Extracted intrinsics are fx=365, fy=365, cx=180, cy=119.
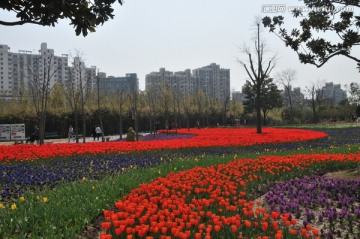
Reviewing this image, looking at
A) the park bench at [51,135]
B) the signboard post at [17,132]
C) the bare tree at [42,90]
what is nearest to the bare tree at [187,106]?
the park bench at [51,135]

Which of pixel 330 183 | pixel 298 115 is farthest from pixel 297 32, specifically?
pixel 298 115

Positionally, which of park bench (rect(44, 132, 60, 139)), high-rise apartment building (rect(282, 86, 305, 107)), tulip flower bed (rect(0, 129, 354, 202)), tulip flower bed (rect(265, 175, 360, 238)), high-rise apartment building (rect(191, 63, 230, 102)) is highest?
high-rise apartment building (rect(191, 63, 230, 102))

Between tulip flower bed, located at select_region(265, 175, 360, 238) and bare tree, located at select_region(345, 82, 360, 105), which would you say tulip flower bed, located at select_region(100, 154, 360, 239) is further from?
bare tree, located at select_region(345, 82, 360, 105)

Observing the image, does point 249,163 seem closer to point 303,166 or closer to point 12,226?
point 303,166

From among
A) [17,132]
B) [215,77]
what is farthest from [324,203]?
[215,77]

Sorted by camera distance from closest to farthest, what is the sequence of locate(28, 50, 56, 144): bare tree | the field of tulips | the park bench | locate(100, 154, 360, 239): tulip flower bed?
locate(100, 154, 360, 239): tulip flower bed
the field of tulips
locate(28, 50, 56, 144): bare tree
the park bench

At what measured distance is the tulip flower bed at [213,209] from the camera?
13.3 feet

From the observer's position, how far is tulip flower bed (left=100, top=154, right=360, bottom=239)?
404cm

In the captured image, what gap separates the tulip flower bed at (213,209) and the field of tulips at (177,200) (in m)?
0.02

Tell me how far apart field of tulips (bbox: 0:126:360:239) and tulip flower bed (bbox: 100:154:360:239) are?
2cm

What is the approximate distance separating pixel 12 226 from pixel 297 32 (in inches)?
245

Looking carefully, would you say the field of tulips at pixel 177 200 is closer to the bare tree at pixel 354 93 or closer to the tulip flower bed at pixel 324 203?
the tulip flower bed at pixel 324 203

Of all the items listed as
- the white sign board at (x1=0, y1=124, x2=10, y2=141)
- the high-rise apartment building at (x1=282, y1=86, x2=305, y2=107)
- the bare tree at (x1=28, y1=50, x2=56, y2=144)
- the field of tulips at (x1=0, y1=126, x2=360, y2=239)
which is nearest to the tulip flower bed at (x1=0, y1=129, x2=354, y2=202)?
the field of tulips at (x1=0, y1=126, x2=360, y2=239)

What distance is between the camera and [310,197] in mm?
6496
